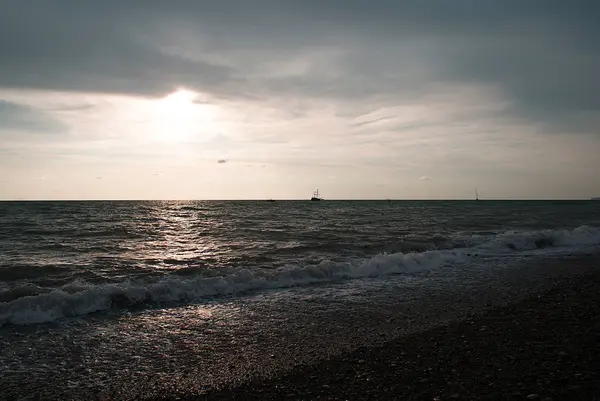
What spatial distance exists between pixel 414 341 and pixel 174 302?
7.41 m

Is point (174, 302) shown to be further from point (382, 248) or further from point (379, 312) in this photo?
point (382, 248)

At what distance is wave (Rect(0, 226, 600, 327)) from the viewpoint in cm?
1039

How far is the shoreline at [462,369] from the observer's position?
17.9 feet

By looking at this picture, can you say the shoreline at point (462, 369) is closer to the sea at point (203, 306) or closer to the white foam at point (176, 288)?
the sea at point (203, 306)

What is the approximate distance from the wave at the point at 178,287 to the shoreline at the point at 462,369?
6158mm

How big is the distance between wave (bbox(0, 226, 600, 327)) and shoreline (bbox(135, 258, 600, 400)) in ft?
20.2

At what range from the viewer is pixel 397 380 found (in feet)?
19.6

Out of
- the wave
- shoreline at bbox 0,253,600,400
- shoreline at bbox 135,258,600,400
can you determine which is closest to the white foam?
the wave

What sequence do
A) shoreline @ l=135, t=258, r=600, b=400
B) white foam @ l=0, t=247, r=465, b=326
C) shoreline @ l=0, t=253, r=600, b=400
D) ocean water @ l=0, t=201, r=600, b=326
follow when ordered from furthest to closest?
1. ocean water @ l=0, t=201, r=600, b=326
2. white foam @ l=0, t=247, r=465, b=326
3. shoreline @ l=0, t=253, r=600, b=400
4. shoreline @ l=135, t=258, r=600, b=400

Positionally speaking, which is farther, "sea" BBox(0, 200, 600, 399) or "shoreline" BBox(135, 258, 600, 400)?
"sea" BBox(0, 200, 600, 399)

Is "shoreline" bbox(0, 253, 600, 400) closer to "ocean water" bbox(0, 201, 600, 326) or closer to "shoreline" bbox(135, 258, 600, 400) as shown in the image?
"shoreline" bbox(135, 258, 600, 400)

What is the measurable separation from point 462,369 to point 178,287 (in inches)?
363

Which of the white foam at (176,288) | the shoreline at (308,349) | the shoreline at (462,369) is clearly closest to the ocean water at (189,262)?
the white foam at (176,288)

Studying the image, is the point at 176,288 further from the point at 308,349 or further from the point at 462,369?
the point at 462,369
